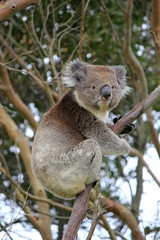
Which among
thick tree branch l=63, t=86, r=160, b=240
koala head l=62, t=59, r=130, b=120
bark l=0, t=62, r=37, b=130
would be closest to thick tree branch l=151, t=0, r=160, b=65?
koala head l=62, t=59, r=130, b=120

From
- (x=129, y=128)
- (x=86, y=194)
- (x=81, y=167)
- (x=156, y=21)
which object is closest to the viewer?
(x=86, y=194)

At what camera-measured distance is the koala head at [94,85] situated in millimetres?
4453

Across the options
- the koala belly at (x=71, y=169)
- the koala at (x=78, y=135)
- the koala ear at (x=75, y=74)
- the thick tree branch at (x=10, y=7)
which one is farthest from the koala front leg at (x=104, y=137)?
the thick tree branch at (x=10, y=7)

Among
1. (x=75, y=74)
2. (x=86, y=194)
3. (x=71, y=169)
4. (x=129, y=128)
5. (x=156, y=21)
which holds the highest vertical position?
(x=156, y=21)

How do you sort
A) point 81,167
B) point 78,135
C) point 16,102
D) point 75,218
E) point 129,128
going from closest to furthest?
point 75,218 < point 81,167 < point 129,128 < point 78,135 < point 16,102

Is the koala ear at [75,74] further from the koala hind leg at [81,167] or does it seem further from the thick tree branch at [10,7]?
the thick tree branch at [10,7]

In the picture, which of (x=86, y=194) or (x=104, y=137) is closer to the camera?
(x=86, y=194)

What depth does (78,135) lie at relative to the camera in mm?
4500

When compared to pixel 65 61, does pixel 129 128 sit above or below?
below

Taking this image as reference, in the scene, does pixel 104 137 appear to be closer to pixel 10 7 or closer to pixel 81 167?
pixel 81 167

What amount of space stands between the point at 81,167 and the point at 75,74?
97 centimetres

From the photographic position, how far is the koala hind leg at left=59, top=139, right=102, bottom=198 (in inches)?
161

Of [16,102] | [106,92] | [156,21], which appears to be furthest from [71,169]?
[16,102]

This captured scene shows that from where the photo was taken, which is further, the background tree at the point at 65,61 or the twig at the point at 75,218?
the background tree at the point at 65,61
